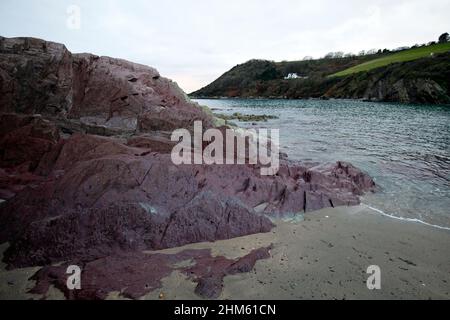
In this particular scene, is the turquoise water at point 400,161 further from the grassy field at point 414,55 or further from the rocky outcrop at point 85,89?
the grassy field at point 414,55

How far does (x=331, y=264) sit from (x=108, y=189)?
388cm

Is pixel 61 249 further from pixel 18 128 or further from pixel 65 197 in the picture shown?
pixel 18 128

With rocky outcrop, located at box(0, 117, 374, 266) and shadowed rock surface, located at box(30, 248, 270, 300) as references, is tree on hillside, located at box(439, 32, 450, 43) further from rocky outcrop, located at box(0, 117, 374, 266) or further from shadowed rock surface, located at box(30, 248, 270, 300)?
shadowed rock surface, located at box(30, 248, 270, 300)

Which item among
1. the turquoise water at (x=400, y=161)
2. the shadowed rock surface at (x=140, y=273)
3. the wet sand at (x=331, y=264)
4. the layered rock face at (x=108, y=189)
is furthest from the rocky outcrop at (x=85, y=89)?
the shadowed rock surface at (x=140, y=273)

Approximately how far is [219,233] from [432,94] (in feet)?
212

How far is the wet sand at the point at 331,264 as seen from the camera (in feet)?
13.3

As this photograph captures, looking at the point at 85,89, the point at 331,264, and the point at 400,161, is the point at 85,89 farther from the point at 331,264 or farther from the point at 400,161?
the point at 400,161

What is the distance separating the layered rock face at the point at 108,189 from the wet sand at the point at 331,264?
0.39 metres

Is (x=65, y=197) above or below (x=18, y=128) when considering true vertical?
below

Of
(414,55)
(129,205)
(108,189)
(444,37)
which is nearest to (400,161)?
(129,205)

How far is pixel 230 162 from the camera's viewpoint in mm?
7203

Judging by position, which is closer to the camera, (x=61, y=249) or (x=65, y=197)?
(x=61, y=249)
